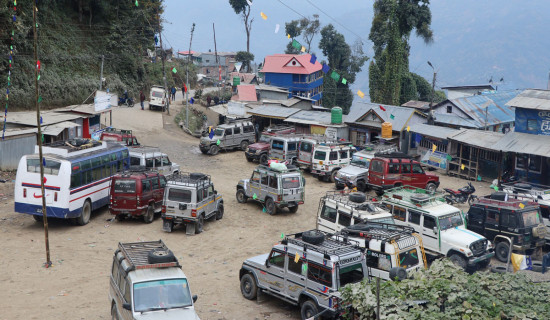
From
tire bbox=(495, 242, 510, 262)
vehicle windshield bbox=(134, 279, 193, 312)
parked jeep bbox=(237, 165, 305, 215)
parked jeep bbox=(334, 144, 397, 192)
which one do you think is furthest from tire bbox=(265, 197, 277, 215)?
vehicle windshield bbox=(134, 279, 193, 312)

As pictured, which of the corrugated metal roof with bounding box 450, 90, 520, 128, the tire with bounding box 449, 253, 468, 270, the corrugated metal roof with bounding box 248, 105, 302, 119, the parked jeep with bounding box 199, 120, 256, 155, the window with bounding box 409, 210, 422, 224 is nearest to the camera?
the tire with bounding box 449, 253, 468, 270

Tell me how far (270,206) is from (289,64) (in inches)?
1760

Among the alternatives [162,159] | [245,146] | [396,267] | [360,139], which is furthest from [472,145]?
[396,267]

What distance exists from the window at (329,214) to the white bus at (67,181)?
33.1ft

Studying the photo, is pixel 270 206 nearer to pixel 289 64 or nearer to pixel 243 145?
pixel 243 145

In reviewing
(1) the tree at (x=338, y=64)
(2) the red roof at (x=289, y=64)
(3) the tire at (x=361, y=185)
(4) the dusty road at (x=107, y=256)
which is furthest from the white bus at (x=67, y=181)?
(1) the tree at (x=338, y=64)

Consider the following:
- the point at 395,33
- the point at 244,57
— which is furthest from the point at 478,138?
the point at 244,57

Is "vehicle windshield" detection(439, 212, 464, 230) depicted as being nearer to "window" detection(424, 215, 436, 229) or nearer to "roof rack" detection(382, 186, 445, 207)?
"window" detection(424, 215, 436, 229)

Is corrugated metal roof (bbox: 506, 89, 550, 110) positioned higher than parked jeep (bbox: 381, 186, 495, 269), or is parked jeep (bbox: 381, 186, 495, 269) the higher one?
corrugated metal roof (bbox: 506, 89, 550, 110)

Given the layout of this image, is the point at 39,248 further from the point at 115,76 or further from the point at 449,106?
the point at 115,76

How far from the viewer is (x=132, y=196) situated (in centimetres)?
2277

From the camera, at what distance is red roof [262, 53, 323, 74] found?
66.9m

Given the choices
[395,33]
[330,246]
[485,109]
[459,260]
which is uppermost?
[395,33]

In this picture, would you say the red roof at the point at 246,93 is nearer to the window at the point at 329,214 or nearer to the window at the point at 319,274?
the window at the point at 329,214
